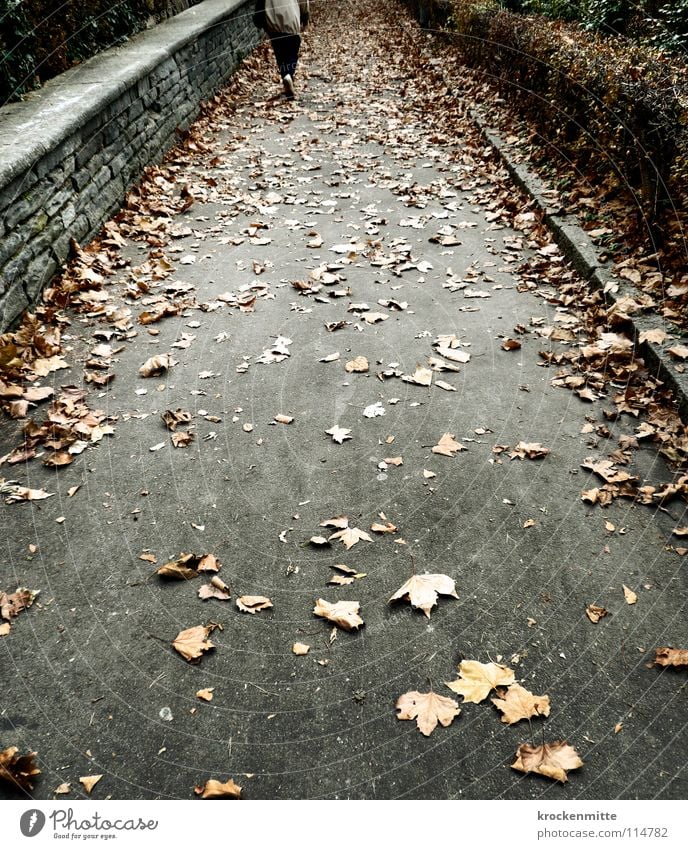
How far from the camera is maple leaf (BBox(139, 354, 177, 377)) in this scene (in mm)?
3975

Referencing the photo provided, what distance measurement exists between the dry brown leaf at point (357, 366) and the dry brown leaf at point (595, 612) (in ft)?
6.89

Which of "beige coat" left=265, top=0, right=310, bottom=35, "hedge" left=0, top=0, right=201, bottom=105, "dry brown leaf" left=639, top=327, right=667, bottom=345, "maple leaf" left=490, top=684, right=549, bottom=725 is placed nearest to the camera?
"maple leaf" left=490, top=684, right=549, bottom=725

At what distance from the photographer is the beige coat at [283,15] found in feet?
30.8

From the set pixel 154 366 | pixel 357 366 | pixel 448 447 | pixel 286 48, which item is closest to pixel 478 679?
pixel 448 447

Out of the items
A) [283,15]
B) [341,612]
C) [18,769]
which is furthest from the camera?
[283,15]

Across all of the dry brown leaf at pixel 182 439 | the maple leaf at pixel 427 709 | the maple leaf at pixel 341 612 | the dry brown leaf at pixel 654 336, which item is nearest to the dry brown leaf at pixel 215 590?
the maple leaf at pixel 341 612

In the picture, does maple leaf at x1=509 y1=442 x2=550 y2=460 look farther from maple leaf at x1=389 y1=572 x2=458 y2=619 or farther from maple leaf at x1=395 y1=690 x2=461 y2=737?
maple leaf at x1=395 y1=690 x2=461 y2=737

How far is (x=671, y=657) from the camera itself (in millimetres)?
2244

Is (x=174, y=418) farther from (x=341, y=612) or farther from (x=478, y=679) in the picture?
(x=478, y=679)

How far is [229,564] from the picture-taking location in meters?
2.71

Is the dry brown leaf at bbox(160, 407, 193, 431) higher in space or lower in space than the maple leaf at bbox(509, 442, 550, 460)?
higher

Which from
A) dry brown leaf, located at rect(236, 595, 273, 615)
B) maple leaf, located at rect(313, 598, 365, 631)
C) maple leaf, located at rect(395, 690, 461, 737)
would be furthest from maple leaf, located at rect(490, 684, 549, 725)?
dry brown leaf, located at rect(236, 595, 273, 615)

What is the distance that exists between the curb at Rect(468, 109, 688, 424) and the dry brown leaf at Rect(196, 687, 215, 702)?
2.87m

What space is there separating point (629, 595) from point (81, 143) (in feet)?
18.4
